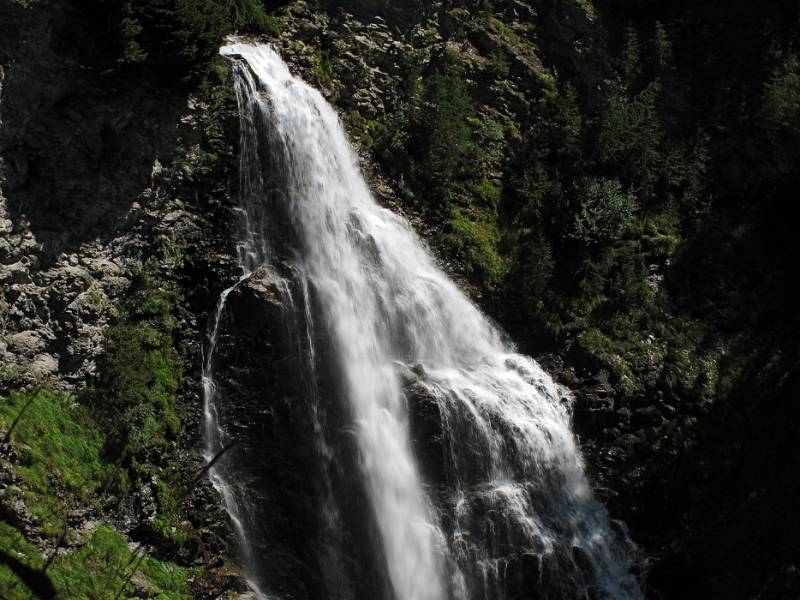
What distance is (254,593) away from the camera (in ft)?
36.0

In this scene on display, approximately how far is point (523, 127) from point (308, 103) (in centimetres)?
512

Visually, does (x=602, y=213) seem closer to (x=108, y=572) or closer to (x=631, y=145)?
(x=631, y=145)

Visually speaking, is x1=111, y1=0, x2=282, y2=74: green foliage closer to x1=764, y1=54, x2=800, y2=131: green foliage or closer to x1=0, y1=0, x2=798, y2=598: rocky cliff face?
x1=0, y1=0, x2=798, y2=598: rocky cliff face

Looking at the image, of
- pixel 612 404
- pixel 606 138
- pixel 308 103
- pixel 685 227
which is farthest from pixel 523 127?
pixel 612 404

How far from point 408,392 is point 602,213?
593 cm

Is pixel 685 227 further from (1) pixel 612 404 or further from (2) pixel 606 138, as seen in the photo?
(1) pixel 612 404

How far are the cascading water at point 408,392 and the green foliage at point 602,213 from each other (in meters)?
2.92

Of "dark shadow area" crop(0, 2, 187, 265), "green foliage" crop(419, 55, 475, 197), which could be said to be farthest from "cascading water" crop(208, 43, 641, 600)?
"dark shadow area" crop(0, 2, 187, 265)

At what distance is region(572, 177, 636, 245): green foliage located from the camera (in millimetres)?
15883

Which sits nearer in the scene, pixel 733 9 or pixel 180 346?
pixel 180 346

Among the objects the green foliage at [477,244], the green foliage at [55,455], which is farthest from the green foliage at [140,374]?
the green foliage at [477,244]

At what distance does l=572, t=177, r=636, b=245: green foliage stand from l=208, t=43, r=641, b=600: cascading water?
292 centimetres

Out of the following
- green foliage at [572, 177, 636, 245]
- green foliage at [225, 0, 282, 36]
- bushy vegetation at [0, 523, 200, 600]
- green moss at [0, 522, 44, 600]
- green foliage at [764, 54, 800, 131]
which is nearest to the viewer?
green moss at [0, 522, 44, 600]

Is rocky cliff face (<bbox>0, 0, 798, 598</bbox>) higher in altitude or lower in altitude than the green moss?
higher
